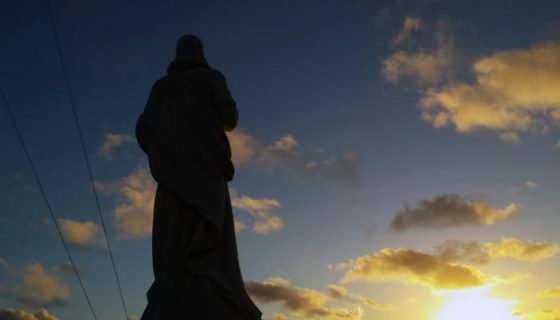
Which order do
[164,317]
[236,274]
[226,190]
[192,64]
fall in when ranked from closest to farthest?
[164,317] < [236,274] < [226,190] < [192,64]

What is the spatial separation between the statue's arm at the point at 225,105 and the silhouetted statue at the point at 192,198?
0.05 feet

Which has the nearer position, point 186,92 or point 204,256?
point 204,256

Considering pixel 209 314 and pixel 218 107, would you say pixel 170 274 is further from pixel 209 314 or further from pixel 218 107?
pixel 218 107

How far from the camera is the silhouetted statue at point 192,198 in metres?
7.78

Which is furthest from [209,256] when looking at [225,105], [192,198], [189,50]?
[189,50]

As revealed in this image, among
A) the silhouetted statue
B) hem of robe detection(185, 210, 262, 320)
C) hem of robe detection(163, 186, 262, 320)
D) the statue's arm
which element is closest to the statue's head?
the silhouetted statue

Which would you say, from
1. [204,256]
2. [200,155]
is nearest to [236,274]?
[204,256]

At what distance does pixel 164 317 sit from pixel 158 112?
309cm

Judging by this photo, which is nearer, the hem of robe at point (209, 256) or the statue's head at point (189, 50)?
the hem of robe at point (209, 256)

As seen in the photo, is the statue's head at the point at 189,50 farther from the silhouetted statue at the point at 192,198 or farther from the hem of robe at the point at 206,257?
the hem of robe at the point at 206,257

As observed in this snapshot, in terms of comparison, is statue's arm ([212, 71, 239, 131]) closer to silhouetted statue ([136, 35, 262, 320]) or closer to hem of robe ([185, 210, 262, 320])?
silhouetted statue ([136, 35, 262, 320])

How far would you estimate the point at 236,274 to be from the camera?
8.18m

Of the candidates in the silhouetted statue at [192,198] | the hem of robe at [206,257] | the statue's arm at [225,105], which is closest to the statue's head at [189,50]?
the silhouetted statue at [192,198]

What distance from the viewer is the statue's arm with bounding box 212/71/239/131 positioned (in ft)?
30.0
